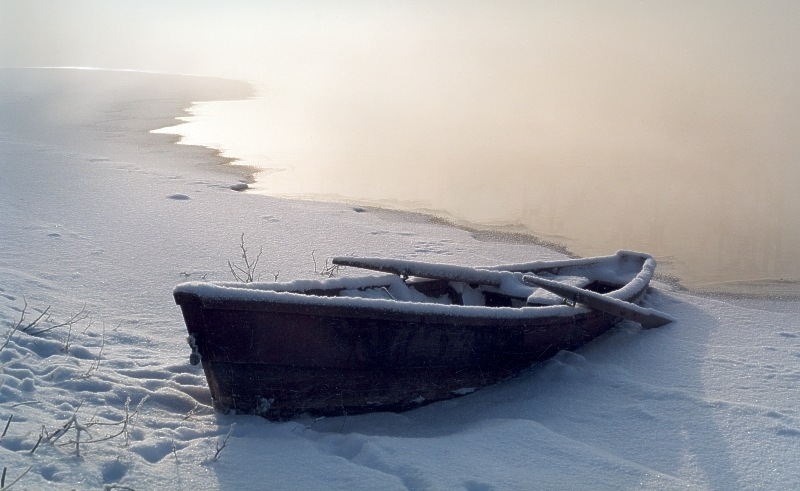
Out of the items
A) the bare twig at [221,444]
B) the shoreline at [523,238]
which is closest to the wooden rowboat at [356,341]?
the bare twig at [221,444]

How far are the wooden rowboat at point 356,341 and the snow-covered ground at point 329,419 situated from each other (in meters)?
0.13

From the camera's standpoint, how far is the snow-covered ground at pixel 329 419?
3205 millimetres

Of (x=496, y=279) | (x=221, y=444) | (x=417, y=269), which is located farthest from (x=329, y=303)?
(x=496, y=279)

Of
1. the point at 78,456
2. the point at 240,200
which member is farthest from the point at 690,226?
the point at 78,456

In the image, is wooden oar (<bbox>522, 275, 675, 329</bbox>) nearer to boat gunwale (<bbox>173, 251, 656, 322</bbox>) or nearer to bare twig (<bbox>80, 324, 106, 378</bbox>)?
boat gunwale (<bbox>173, 251, 656, 322</bbox>)

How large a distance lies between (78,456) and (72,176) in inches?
346

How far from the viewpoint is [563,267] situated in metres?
6.50

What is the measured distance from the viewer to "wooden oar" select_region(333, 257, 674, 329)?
16.3 ft

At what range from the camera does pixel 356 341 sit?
4039 millimetres

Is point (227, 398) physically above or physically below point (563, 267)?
below

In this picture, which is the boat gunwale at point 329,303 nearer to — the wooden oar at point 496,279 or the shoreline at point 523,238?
the wooden oar at point 496,279

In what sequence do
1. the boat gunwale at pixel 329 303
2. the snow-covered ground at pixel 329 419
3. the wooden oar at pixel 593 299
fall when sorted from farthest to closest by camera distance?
the wooden oar at pixel 593 299
the boat gunwale at pixel 329 303
the snow-covered ground at pixel 329 419

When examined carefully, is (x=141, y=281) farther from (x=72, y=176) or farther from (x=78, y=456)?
(x=72, y=176)

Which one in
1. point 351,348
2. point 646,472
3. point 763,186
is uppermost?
point 763,186
